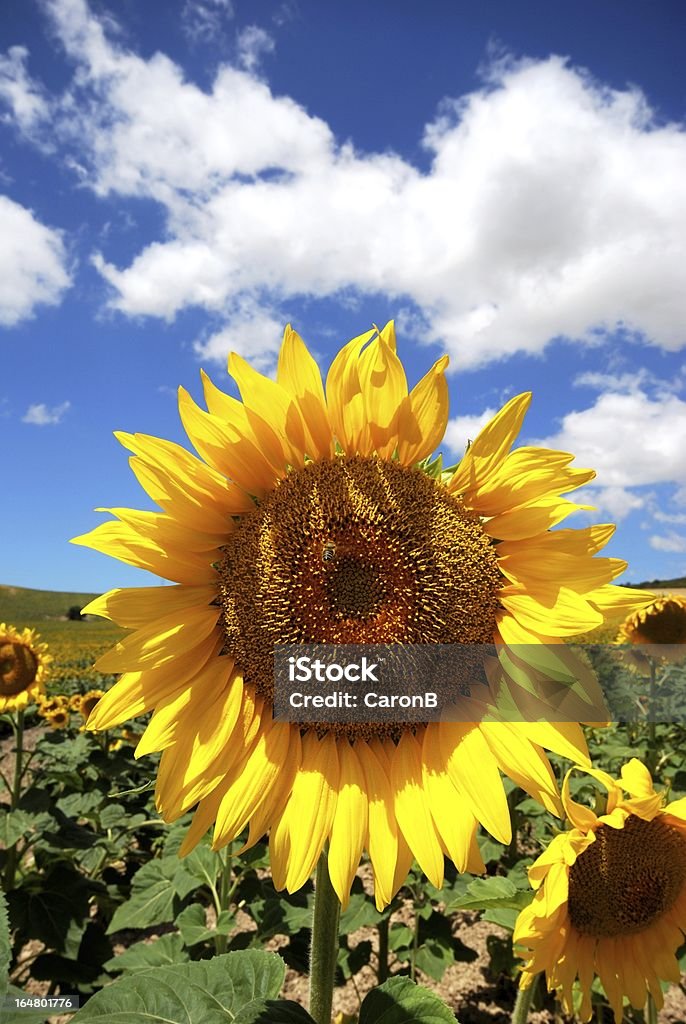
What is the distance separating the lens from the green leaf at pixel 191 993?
4.97 ft

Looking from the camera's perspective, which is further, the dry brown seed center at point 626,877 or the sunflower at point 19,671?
the sunflower at point 19,671

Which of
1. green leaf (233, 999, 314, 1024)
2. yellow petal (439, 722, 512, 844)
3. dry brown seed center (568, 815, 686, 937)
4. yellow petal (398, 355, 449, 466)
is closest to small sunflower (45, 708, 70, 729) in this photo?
dry brown seed center (568, 815, 686, 937)

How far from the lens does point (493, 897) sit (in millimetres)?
2471

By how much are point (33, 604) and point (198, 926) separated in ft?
249

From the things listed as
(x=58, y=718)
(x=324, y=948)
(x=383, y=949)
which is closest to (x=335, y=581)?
(x=324, y=948)

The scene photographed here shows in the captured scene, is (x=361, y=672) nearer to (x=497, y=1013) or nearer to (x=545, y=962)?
(x=545, y=962)

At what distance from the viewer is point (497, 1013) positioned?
4.68 metres

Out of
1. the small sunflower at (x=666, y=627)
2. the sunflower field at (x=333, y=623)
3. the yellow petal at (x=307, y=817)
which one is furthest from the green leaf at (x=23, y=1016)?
the small sunflower at (x=666, y=627)

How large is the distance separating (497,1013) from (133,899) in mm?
2588

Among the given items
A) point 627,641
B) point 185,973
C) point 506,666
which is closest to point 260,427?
point 506,666

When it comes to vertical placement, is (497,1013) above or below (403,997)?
below

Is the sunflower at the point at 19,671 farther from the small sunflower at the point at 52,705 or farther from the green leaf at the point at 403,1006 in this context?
the green leaf at the point at 403,1006

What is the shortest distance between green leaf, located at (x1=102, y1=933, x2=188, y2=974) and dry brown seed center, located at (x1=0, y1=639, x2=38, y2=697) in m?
3.68

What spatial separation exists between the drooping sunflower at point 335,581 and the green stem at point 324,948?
125 millimetres
